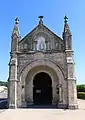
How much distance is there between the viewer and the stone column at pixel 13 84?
19.9 metres

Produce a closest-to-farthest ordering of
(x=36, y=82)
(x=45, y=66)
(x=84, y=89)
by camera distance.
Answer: (x=45, y=66) < (x=36, y=82) < (x=84, y=89)

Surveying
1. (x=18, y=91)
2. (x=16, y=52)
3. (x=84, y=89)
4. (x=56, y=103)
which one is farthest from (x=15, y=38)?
(x=84, y=89)

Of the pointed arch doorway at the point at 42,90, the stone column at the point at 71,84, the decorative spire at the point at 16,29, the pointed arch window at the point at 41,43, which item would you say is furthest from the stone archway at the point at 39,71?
the decorative spire at the point at 16,29

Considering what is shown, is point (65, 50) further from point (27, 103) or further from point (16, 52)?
point (27, 103)

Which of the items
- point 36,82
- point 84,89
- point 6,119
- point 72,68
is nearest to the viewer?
point 6,119

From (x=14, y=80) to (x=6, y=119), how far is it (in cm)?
710

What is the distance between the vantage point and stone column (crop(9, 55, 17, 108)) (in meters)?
19.9

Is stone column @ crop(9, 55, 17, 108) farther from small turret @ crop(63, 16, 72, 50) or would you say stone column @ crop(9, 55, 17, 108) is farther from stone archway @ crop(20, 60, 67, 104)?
small turret @ crop(63, 16, 72, 50)

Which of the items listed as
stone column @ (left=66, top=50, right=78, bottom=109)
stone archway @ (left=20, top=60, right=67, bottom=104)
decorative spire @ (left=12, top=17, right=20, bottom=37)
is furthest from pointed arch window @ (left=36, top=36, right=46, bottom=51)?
stone column @ (left=66, top=50, right=78, bottom=109)

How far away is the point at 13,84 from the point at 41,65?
385 centimetres

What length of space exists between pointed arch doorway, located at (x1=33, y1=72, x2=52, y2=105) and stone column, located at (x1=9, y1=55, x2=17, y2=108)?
10.8 feet

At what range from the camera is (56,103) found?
20859 millimetres

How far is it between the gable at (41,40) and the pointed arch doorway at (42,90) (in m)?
3.95

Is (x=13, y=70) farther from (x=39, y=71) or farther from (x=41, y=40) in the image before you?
(x=41, y=40)
